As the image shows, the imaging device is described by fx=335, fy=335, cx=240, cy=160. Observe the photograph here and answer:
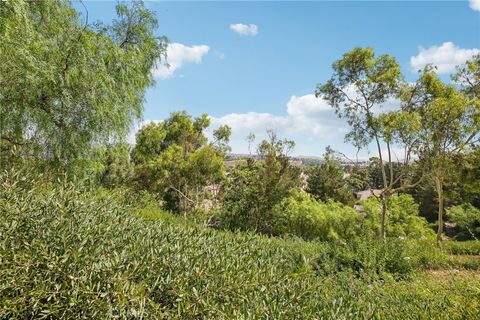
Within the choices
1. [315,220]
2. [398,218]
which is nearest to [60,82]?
[315,220]

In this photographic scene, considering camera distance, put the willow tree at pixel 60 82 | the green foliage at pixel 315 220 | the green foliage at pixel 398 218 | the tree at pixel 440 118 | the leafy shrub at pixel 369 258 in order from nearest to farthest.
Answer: the willow tree at pixel 60 82 → the leafy shrub at pixel 369 258 → the tree at pixel 440 118 → the green foliage at pixel 315 220 → the green foliage at pixel 398 218

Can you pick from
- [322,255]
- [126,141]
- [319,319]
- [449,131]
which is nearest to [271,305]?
[319,319]

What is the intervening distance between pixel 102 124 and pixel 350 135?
1014 cm

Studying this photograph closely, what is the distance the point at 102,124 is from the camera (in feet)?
19.6

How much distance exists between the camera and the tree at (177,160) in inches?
684

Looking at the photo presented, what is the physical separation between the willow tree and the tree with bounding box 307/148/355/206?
18255mm

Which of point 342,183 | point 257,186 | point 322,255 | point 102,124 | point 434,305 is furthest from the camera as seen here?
point 342,183

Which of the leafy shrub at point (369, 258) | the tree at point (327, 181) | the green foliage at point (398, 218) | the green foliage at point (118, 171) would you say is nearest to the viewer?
the leafy shrub at point (369, 258)

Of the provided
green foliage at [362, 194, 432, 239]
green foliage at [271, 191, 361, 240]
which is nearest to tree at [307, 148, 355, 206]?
green foliage at [362, 194, 432, 239]

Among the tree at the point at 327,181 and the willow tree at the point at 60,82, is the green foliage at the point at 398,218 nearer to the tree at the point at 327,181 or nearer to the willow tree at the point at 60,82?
the tree at the point at 327,181

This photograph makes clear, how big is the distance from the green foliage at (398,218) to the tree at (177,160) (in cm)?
784

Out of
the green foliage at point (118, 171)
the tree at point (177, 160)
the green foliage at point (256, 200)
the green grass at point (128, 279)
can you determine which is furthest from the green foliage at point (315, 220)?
the green grass at point (128, 279)

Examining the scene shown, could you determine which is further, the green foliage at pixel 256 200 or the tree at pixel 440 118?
the green foliage at pixel 256 200

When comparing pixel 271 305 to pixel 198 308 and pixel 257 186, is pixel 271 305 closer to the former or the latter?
pixel 198 308
